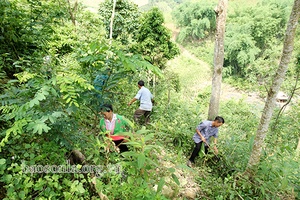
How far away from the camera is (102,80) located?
2100 millimetres

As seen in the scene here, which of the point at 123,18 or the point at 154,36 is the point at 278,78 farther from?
the point at 123,18

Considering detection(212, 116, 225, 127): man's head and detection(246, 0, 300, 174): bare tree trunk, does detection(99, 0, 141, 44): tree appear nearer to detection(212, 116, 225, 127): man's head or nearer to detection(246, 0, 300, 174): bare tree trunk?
detection(212, 116, 225, 127): man's head

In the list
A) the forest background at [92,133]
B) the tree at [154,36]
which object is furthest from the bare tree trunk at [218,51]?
the tree at [154,36]

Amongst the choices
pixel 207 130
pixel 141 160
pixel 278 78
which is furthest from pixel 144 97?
pixel 141 160

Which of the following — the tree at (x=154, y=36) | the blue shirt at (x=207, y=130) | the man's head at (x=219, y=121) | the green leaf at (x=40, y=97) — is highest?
the tree at (x=154, y=36)

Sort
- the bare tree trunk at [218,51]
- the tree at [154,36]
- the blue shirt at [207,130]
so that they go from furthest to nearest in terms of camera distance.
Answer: the tree at [154,36], the bare tree trunk at [218,51], the blue shirt at [207,130]

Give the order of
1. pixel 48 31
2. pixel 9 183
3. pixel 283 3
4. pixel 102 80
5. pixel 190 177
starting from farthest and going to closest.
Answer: pixel 283 3 → pixel 190 177 → pixel 48 31 → pixel 102 80 → pixel 9 183

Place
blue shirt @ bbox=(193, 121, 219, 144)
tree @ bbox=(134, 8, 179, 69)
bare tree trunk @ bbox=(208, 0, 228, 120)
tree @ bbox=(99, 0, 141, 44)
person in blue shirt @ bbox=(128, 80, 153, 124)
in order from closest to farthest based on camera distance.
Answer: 1. blue shirt @ bbox=(193, 121, 219, 144)
2. bare tree trunk @ bbox=(208, 0, 228, 120)
3. person in blue shirt @ bbox=(128, 80, 153, 124)
4. tree @ bbox=(134, 8, 179, 69)
5. tree @ bbox=(99, 0, 141, 44)

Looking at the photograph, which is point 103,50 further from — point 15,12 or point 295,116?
point 295,116

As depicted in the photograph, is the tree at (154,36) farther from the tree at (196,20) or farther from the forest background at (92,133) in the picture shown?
the tree at (196,20)

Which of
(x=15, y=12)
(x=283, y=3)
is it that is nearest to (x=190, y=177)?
(x=15, y=12)

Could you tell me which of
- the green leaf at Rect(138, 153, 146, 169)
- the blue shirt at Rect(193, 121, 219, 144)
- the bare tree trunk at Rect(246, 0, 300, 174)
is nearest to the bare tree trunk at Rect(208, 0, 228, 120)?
the blue shirt at Rect(193, 121, 219, 144)

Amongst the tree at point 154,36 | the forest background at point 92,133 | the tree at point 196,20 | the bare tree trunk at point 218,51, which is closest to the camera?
the forest background at point 92,133

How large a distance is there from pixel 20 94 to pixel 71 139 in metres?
0.60
